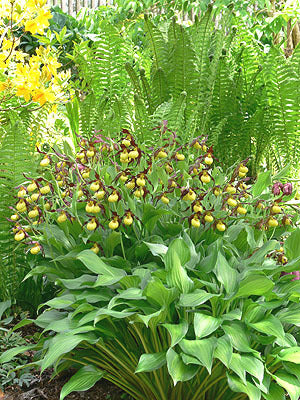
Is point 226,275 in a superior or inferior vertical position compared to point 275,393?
superior

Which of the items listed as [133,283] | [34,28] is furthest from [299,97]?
[133,283]

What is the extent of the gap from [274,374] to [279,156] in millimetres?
2121

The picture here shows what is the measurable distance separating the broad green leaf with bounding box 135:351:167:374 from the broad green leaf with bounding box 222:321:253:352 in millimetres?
210

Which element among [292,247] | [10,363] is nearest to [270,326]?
[292,247]

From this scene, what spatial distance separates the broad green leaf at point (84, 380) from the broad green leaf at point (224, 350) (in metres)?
0.45

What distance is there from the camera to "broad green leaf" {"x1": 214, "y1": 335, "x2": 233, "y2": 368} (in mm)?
1328

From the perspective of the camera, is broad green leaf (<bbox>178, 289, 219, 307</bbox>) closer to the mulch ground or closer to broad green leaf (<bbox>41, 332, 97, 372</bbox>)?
broad green leaf (<bbox>41, 332, 97, 372</bbox>)

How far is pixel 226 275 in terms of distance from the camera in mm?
1541

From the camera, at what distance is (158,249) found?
65.1 inches

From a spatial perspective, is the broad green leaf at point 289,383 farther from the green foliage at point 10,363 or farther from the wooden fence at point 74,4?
the wooden fence at point 74,4

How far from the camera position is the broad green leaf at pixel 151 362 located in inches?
55.7

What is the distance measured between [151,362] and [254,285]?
15.4 inches

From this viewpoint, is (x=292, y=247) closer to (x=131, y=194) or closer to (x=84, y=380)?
(x=131, y=194)

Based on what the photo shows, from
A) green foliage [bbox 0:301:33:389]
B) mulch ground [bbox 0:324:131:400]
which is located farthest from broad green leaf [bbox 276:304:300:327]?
green foliage [bbox 0:301:33:389]
